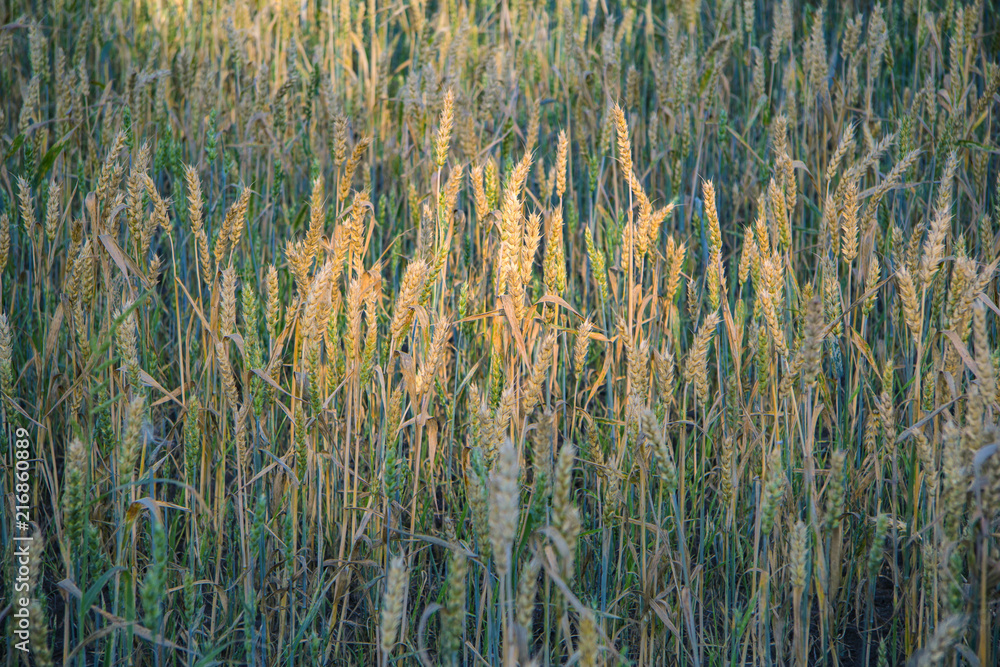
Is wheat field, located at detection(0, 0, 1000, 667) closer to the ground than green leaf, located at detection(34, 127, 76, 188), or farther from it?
closer to the ground

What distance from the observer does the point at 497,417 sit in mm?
1312

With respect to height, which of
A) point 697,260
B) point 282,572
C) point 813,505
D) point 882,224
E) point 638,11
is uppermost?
point 638,11

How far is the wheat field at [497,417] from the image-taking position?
1.28 m

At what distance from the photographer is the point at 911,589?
1.50 metres

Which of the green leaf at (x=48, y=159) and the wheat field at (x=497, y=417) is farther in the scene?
Result: the green leaf at (x=48, y=159)

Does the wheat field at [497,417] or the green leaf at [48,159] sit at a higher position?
the green leaf at [48,159]

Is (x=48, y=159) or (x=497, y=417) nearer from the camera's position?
(x=497, y=417)

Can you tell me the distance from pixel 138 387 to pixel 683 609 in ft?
3.72

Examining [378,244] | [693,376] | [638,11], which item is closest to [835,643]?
[693,376]

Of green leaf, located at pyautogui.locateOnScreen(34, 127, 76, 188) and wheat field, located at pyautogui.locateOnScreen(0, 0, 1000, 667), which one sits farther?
green leaf, located at pyautogui.locateOnScreen(34, 127, 76, 188)

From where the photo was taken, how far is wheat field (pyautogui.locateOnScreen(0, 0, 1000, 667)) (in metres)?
1.28

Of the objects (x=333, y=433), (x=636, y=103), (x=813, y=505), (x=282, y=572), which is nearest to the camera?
(x=813, y=505)

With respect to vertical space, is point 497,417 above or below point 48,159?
below

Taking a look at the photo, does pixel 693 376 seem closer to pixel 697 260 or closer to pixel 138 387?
pixel 138 387
